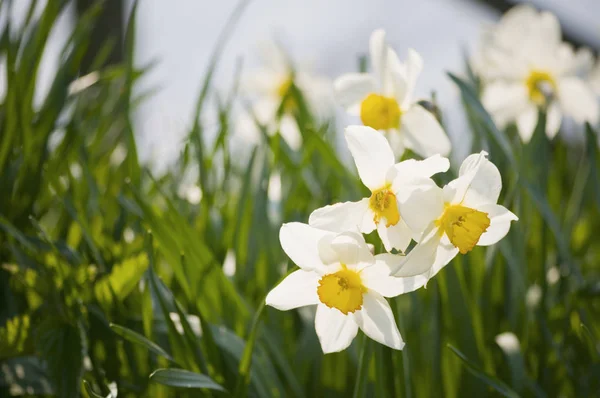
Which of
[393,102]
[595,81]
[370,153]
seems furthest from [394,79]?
[595,81]

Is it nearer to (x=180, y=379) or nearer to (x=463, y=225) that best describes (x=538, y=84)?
(x=463, y=225)

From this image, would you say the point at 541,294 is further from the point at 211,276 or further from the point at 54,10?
the point at 54,10

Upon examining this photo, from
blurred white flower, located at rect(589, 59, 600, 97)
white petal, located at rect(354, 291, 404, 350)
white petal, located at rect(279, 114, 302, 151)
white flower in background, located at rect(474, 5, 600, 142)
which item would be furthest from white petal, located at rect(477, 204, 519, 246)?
white petal, located at rect(279, 114, 302, 151)

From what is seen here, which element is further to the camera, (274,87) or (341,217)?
(274,87)

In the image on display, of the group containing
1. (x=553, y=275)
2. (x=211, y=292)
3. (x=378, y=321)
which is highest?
(x=378, y=321)

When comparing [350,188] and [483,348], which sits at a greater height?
[350,188]

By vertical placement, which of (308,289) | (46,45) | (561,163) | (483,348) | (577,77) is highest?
(46,45)

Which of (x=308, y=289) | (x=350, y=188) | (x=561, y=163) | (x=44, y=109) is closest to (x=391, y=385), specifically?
(x=308, y=289)
